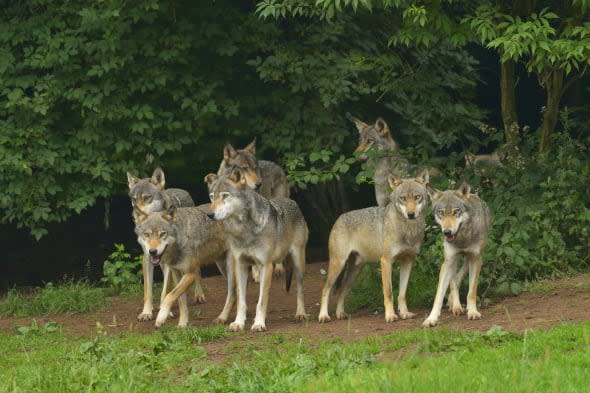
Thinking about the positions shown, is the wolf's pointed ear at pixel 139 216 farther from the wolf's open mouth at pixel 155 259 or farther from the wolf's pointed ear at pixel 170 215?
the wolf's open mouth at pixel 155 259

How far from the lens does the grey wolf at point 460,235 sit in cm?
1162

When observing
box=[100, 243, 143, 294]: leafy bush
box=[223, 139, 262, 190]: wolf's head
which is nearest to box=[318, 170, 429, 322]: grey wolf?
box=[223, 139, 262, 190]: wolf's head

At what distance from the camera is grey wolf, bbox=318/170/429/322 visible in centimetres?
1223

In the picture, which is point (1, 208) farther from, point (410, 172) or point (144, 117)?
point (410, 172)

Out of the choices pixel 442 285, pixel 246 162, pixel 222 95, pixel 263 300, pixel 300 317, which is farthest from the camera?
pixel 222 95

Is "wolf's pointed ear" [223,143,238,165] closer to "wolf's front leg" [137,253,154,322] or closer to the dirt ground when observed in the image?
the dirt ground

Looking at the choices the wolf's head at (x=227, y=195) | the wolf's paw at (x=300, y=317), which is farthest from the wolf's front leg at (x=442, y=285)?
the wolf's head at (x=227, y=195)

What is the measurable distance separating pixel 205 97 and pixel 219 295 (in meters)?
2.78

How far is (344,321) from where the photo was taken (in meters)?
12.5

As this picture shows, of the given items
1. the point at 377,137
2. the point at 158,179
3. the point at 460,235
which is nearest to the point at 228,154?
the point at 158,179

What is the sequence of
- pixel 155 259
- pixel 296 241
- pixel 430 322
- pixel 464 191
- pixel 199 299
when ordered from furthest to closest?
pixel 199 299 < pixel 296 241 < pixel 155 259 < pixel 464 191 < pixel 430 322

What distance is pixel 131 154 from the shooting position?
1627 centimetres

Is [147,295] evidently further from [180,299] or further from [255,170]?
[255,170]

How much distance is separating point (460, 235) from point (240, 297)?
8.23 ft
